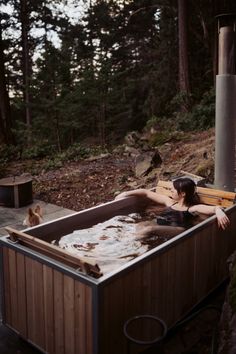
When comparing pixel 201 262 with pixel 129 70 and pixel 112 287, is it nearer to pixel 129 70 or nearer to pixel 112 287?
pixel 112 287

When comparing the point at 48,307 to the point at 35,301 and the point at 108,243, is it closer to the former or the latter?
the point at 35,301

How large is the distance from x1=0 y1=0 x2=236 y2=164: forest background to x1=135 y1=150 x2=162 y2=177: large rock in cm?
295

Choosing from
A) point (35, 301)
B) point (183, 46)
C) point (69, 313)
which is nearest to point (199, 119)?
point (183, 46)

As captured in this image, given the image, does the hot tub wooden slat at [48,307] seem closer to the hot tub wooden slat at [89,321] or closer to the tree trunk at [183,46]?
the hot tub wooden slat at [89,321]

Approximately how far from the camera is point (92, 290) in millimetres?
2225

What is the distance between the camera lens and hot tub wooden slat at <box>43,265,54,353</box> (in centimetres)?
252

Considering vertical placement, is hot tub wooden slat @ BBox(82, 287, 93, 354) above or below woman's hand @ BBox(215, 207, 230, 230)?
below

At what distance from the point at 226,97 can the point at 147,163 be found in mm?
3118

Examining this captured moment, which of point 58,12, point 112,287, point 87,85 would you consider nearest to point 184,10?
point 87,85

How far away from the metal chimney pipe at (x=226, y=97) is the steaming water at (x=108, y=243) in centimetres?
131

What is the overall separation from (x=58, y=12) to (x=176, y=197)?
18176 mm

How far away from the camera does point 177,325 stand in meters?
2.91

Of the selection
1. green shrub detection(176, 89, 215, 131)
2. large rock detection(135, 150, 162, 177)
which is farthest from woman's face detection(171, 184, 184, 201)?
green shrub detection(176, 89, 215, 131)

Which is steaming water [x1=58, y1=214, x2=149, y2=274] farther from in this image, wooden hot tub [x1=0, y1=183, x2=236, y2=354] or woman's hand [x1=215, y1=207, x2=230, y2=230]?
woman's hand [x1=215, y1=207, x2=230, y2=230]
